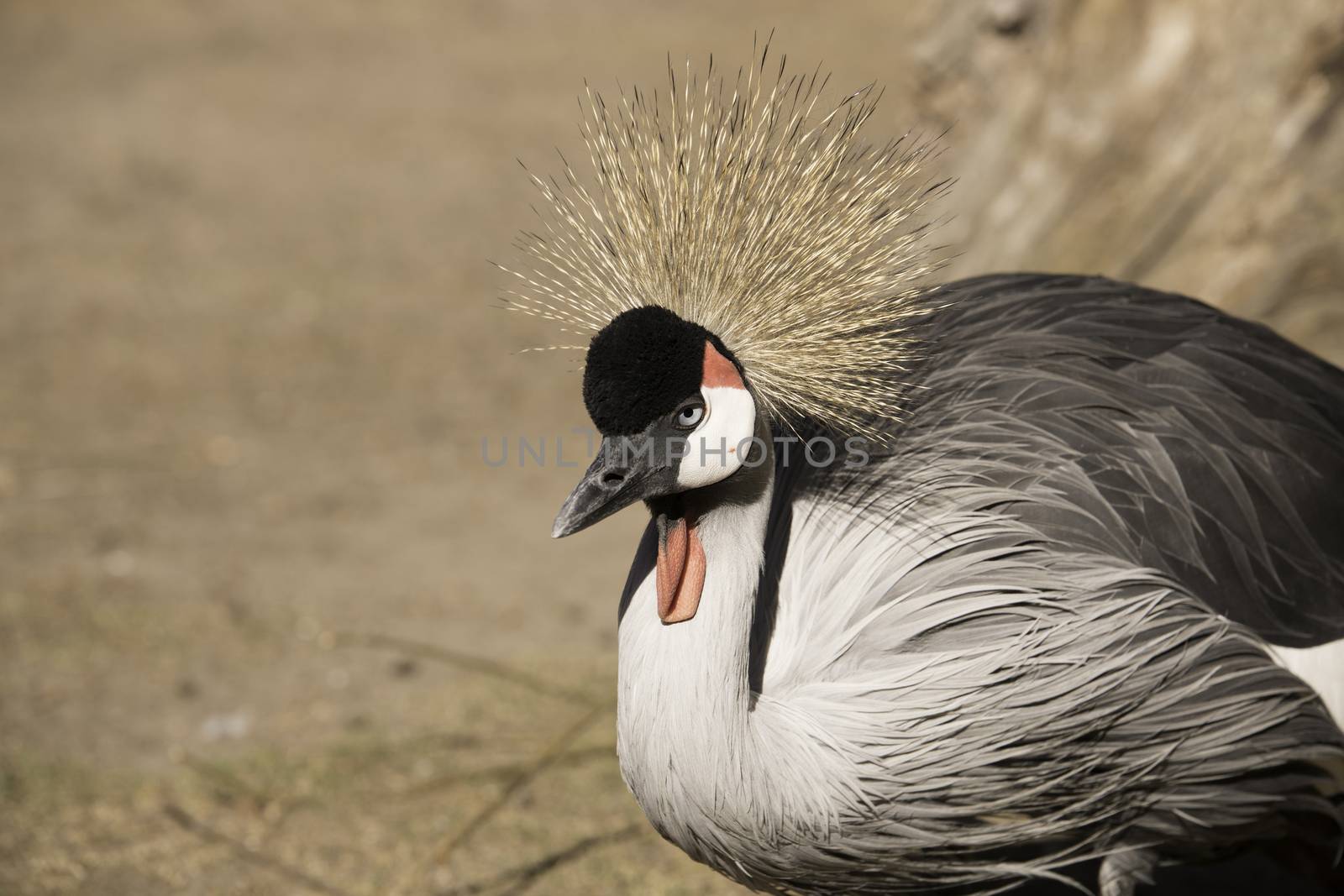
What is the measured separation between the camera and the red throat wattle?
1.33 metres

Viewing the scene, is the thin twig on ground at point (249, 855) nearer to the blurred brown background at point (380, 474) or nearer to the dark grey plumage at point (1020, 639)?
the blurred brown background at point (380, 474)

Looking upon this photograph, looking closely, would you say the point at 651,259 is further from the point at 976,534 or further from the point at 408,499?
the point at 408,499

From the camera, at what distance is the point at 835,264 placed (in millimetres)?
1392

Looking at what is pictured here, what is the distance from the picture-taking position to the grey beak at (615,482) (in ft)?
4.21

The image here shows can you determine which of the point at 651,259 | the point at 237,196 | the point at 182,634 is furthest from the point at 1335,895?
the point at 237,196

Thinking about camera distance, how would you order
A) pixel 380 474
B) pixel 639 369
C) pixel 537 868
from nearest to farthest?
pixel 639 369 < pixel 537 868 < pixel 380 474

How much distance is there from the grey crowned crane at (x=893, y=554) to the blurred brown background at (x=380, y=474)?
0.67 meters

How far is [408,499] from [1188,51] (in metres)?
1.99

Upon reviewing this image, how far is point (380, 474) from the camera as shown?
11.0 feet

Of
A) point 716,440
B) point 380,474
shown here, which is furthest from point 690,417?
point 380,474

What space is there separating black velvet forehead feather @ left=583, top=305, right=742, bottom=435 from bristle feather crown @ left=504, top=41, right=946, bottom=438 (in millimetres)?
86

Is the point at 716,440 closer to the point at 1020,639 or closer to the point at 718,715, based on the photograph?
the point at 718,715

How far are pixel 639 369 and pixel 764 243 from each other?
0.69 feet

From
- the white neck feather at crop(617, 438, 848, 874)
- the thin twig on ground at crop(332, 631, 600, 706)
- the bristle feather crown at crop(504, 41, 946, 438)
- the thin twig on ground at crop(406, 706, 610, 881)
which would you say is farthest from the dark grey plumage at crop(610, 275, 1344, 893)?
the thin twig on ground at crop(332, 631, 600, 706)
